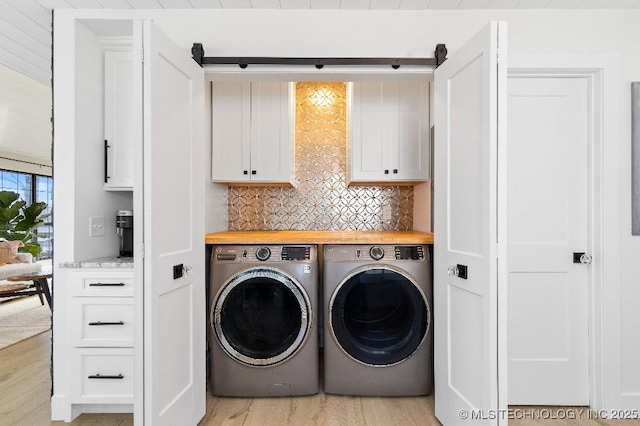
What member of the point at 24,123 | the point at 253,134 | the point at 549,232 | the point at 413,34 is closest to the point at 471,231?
the point at 549,232

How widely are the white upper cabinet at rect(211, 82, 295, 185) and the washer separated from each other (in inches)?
35.3

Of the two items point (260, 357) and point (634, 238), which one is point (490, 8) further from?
point (260, 357)

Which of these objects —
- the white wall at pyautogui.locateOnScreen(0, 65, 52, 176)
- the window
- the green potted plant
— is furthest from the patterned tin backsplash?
the window

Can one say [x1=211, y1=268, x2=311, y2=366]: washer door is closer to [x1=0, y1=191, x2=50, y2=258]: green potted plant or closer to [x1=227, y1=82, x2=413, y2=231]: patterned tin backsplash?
[x1=227, y1=82, x2=413, y2=231]: patterned tin backsplash

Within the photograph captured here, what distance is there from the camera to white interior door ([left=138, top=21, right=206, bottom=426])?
1.66 meters

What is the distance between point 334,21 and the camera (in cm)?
233

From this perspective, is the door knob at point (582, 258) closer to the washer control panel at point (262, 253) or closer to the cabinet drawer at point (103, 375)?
the washer control panel at point (262, 253)

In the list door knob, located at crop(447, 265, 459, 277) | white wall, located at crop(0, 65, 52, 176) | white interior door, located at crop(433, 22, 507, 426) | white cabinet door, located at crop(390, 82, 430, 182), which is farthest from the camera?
white wall, located at crop(0, 65, 52, 176)

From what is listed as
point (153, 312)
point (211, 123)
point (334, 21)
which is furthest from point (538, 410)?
point (211, 123)

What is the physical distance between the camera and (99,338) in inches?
85.5

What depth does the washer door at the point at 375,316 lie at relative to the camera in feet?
8.05

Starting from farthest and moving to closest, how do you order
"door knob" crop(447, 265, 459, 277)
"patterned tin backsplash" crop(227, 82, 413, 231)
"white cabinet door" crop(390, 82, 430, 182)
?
"patterned tin backsplash" crop(227, 82, 413, 231)
"white cabinet door" crop(390, 82, 430, 182)
"door knob" crop(447, 265, 459, 277)

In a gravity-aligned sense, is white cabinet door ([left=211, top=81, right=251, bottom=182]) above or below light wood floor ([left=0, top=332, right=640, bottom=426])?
above

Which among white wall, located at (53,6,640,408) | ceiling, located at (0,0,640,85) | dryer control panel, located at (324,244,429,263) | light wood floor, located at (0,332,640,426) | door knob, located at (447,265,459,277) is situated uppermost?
ceiling, located at (0,0,640,85)
